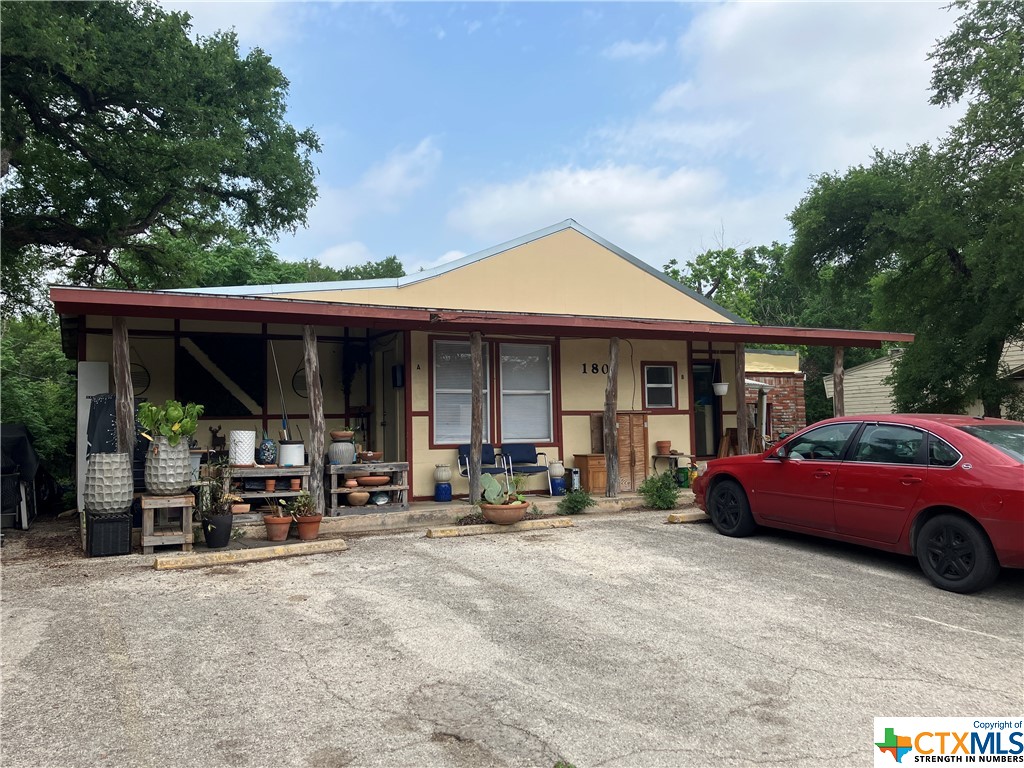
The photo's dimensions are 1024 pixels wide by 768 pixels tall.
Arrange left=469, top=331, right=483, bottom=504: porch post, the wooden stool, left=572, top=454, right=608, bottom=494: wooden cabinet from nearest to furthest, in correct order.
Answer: the wooden stool → left=469, top=331, right=483, bottom=504: porch post → left=572, top=454, right=608, bottom=494: wooden cabinet

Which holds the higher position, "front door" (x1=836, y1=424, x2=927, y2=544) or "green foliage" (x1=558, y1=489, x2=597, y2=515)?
"front door" (x1=836, y1=424, x2=927, y2=544)

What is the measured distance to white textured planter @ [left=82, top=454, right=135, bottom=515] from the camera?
7039 millimetres

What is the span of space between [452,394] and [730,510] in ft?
14.9

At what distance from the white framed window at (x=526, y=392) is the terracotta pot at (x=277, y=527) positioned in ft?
13.4

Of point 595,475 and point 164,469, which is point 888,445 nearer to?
point 595,475

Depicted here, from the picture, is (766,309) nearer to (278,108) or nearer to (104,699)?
(278,108)

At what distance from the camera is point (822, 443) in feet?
23.4

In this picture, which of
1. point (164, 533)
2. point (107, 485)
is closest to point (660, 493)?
point (164, 533)

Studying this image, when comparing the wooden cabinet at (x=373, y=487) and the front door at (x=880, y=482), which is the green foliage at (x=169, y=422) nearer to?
the wooden cabinet at (x=373, y=487)

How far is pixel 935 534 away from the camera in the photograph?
589 centimetres

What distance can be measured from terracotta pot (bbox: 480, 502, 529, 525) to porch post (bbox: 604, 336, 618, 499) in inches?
86.5

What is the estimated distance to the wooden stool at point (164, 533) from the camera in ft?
23.5

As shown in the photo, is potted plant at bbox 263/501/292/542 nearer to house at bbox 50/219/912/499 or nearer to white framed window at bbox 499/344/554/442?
house at bbox 50/219/912/499

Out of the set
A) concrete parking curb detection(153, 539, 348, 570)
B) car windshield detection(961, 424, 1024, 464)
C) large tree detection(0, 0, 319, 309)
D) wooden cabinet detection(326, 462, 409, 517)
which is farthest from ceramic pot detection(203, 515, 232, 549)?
large tree detection(0, 0, 319, 309)
